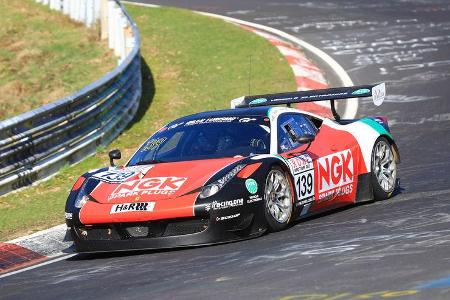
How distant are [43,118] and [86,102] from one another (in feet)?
4.06

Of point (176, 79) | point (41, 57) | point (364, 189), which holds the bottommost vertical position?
point (364, 189)

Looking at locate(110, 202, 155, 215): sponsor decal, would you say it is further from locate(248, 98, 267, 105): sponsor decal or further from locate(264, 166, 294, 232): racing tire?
locate(248, 98, 267, 105): sponsor decal

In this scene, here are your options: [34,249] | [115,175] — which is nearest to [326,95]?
[115,175]

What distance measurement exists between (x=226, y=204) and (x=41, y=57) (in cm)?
1414

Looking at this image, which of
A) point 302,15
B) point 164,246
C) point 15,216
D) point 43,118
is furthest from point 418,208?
point 302,15

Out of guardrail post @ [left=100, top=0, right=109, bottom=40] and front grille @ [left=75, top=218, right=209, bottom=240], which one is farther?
guardrail post @ [left=100, top=0, right=109, bottom=40]

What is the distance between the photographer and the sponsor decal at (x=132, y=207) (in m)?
9.45

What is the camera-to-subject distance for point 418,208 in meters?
10.4

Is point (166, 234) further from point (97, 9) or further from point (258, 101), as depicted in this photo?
point (97, 9)

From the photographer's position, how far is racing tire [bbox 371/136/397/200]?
38.2 ft

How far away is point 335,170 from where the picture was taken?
11.1m

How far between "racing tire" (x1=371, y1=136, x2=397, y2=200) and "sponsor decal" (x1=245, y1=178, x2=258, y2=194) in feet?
7.65

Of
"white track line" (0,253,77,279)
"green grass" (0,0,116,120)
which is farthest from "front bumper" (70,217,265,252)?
"green grass" (0,0,116,120)

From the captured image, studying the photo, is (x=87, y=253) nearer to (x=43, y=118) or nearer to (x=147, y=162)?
(x=147, y=162)
